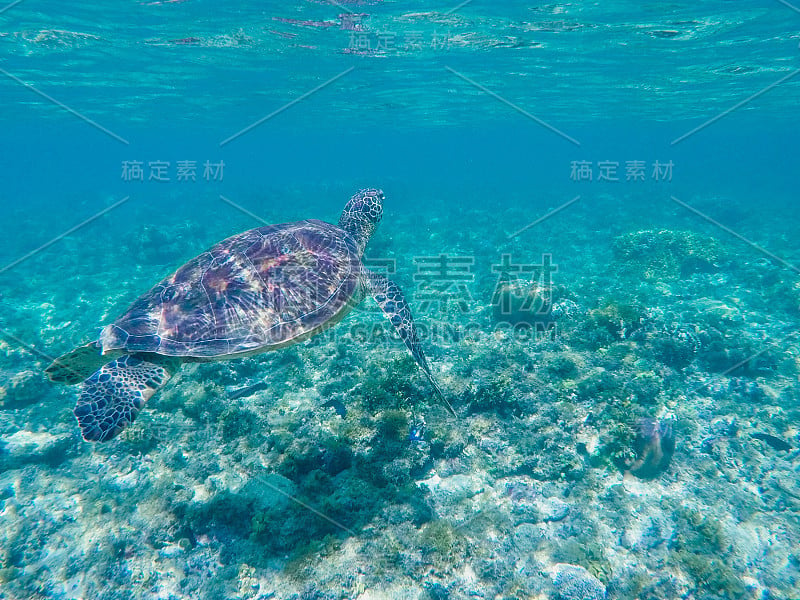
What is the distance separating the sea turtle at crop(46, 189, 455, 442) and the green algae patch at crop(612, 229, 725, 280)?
13315mm

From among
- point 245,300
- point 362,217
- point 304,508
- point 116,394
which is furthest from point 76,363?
point 362,217

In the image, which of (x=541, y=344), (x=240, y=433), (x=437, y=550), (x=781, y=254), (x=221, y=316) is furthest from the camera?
(x=781, y=254)

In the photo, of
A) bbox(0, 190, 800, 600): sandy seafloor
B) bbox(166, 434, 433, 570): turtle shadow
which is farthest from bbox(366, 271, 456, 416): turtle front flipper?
bbox(166, 434, 433, 570): turtle shadow

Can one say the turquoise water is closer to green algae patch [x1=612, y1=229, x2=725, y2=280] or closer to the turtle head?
green algae patch [x1=612, y1=229, x2=725, y2=280]

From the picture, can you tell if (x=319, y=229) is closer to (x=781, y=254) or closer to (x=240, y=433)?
(x=240, y=433)

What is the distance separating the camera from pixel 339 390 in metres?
8.07

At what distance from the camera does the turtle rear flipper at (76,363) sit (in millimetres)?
5483

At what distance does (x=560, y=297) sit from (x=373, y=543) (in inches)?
377

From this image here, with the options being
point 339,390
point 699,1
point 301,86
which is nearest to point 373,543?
point 339,390

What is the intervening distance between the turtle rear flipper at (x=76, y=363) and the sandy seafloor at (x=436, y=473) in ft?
6.38

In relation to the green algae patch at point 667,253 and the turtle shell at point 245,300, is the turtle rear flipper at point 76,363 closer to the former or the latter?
the turtle shell at point 245,300

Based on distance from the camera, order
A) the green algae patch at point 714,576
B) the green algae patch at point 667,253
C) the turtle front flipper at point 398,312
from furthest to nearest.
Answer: the green algae patch at point 667,253 < the turtle front flipper at point 398,312 < the green algae patch at point 714,576

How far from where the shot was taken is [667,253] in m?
16.0

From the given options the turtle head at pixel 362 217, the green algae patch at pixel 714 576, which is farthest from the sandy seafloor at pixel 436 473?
the turtle head at pixel 362 217
